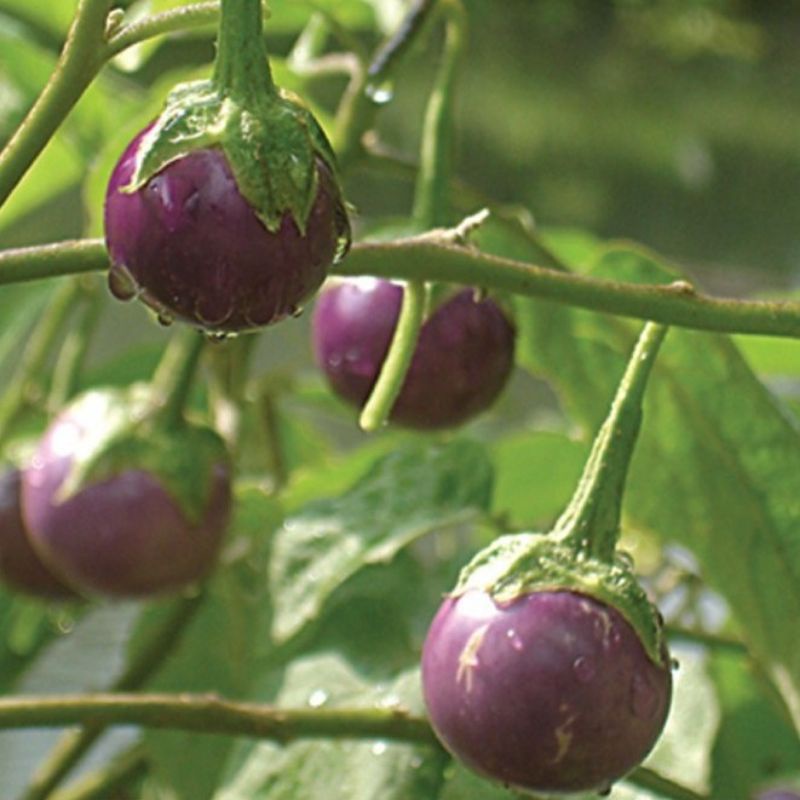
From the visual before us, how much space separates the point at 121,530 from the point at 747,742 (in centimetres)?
28

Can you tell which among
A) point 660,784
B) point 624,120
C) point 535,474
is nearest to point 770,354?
point 535,474

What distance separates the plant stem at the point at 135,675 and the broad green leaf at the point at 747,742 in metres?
0.23

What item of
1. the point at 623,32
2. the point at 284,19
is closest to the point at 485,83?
the point at 623,32

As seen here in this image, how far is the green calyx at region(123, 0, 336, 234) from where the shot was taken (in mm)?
337

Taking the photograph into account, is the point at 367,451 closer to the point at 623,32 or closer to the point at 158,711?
the point at 158,711

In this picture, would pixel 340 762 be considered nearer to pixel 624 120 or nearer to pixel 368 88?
pixel 368 88

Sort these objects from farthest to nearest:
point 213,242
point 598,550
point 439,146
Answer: point 439,146 < point 598,550 < point 213,242

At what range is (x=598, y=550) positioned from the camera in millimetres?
441

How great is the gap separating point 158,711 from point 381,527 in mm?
150

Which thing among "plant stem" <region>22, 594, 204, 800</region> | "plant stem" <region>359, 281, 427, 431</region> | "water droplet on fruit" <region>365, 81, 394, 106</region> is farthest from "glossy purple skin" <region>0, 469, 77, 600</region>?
"plant stem" <region>359, 281, 427, 431</region>

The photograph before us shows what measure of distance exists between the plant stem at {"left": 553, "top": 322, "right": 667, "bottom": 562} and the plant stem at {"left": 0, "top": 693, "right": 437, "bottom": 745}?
92 mm

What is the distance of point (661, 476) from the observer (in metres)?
0.59

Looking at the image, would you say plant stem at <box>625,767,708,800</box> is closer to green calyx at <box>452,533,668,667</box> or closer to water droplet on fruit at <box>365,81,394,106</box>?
green calyx at <box>452,533,668,667</box>

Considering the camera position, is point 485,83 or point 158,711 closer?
point 158,711
